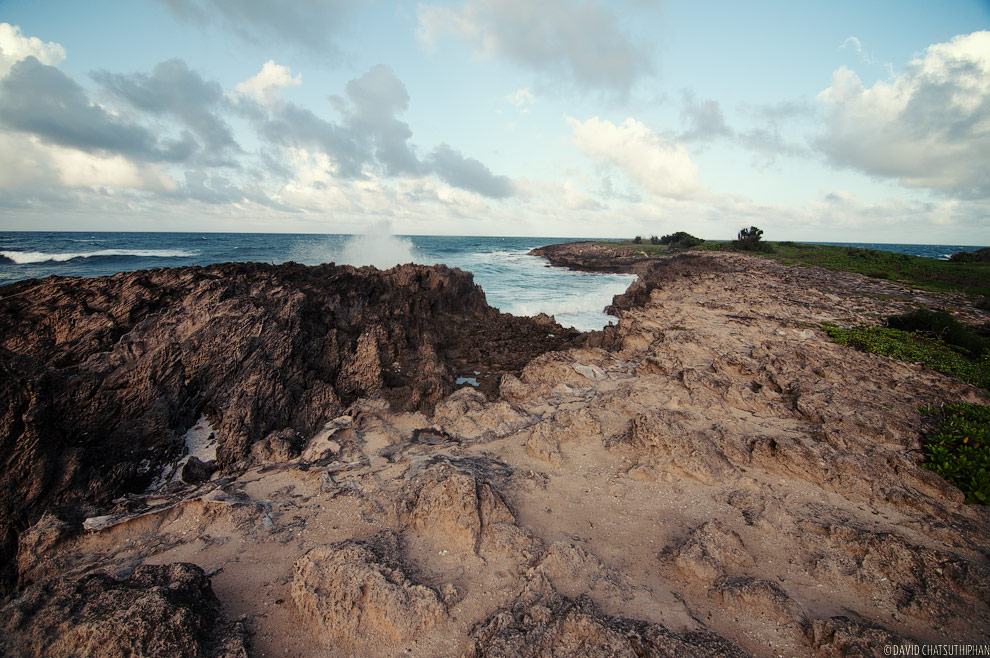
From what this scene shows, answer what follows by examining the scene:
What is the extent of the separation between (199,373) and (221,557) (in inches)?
140

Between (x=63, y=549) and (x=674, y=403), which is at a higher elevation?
(x=674, y=403)

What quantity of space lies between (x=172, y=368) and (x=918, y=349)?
14773 mm

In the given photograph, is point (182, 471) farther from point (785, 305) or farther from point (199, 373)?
point (785, 305)

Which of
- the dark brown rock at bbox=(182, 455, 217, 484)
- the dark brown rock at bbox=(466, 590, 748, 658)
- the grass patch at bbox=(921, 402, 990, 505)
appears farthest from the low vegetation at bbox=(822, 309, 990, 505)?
the dark brown rock at bbox=(182, 455, 217, 484)

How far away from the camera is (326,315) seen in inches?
344

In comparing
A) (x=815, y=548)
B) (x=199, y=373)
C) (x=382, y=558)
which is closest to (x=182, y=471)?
(x=199, y=373)

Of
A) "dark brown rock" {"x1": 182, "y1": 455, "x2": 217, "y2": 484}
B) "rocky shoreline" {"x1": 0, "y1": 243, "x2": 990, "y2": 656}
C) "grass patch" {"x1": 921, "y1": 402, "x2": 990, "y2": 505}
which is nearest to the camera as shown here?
"rocky shoreline" {"x1": 0, "y1": 243, "x2": 990, "y2": 656}

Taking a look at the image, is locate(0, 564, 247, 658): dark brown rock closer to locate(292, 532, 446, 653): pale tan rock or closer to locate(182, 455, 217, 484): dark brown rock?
locate(292, 532, 446, 653): pale tan rock

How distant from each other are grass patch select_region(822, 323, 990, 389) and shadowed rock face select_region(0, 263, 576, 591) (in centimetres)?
874

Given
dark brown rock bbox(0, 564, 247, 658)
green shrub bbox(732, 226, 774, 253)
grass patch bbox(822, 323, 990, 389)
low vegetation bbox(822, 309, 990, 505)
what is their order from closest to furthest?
dark brown rock bbox(0, 564, 247, 658)
low vegetation bbox(822, 309, 990, 505)
grass patch bbox(822, 323, 990, 389)
green shrub bbox(732, 226, 774, 253)

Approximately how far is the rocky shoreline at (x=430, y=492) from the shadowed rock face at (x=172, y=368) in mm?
35

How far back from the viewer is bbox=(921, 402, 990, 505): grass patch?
4820 millimetres

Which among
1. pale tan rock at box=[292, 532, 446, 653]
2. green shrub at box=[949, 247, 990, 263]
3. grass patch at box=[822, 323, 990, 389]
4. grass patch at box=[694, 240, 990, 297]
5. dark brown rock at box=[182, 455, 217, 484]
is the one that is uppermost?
green shrub at box=[949, 247, 990, 263]

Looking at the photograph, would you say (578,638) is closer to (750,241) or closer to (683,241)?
(750,241)
